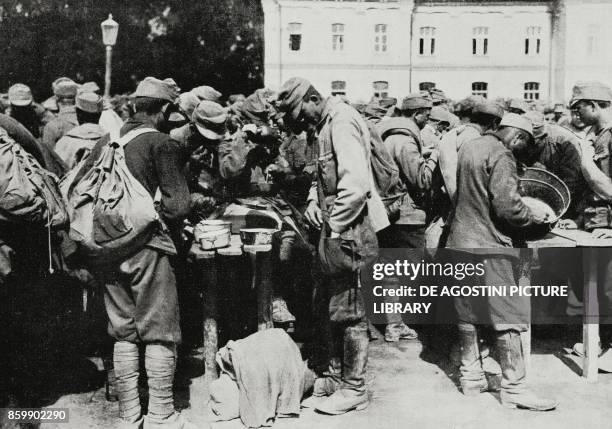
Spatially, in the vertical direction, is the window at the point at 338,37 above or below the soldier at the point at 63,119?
above

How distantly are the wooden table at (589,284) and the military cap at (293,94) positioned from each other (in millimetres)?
1976

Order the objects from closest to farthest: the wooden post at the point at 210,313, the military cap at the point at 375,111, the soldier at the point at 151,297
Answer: the soldier at the point at 151,297, the wooden post at the point at 210,313, the military cap at the point at 375,111

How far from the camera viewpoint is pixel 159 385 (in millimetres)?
3879

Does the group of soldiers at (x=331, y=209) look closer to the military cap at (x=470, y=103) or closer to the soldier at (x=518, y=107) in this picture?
the military cap at (x=470, y=103)

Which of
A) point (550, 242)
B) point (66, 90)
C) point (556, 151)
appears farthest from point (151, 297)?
point (66, 90)

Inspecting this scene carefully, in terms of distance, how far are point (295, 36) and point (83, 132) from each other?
79.8 ft

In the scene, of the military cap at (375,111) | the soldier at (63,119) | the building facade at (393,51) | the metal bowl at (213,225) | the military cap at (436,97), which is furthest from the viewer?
the building facade at (393,51)

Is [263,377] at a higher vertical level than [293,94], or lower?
lower

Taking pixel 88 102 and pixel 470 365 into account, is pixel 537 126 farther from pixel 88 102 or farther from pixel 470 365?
pixel 88 102

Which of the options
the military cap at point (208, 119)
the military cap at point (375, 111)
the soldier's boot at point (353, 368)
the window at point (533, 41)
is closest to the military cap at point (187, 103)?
the military cap at point (208, 119)

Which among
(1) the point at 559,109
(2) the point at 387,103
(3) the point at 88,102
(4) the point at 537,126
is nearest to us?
(3) the point at 88,102

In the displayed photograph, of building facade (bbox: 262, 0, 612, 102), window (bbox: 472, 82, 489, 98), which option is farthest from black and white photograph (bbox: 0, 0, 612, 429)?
window (bbox: 472, 82, 489, 98)

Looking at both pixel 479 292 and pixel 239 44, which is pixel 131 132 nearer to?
pixel 479 292

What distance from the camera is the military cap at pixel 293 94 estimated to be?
4164mm
